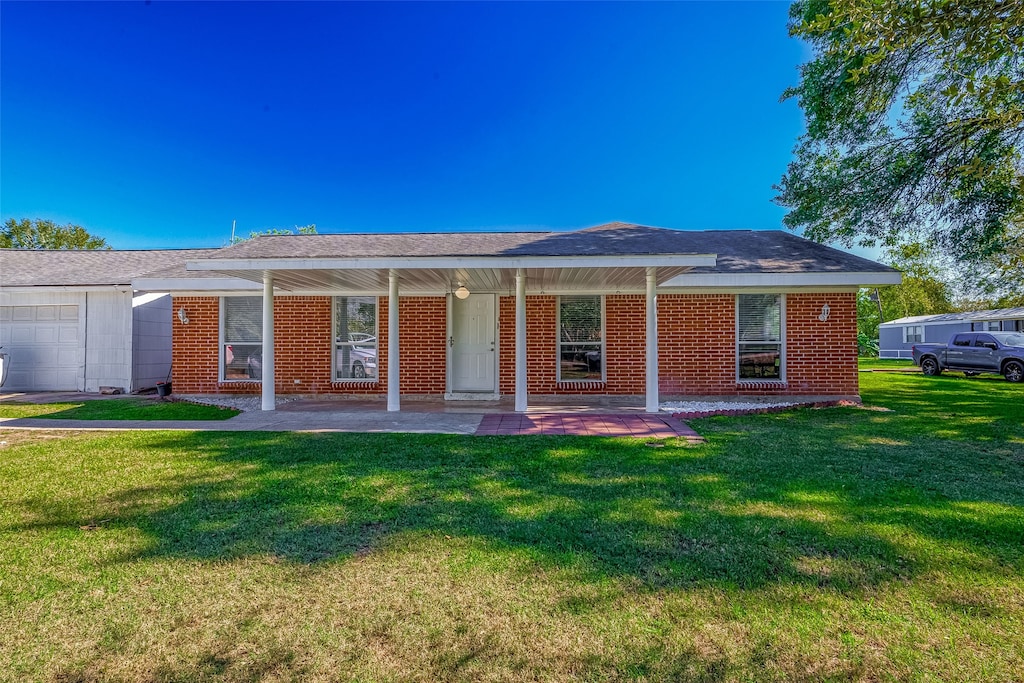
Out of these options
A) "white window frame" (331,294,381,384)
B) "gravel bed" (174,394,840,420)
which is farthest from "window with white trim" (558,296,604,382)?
"white window frame" (331,294,381,384)

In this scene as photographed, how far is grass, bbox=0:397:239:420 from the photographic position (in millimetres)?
8023

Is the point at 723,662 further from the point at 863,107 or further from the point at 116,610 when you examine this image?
the point at 863,107

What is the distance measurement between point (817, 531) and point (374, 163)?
82.2 feet

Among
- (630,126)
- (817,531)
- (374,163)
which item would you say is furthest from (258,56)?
(817,531)

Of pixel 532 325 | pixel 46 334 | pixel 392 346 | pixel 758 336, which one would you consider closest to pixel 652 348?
pixel 532 325

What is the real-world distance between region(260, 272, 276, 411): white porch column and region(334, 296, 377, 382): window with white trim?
189cm

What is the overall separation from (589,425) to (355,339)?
607 cm

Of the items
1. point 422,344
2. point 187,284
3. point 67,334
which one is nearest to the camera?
point 187,284

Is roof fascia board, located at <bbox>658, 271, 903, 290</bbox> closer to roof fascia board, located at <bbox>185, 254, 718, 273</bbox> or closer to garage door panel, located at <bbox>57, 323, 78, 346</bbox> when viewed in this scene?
roof fascia board, located at <bbox>185, 254, 718, 273</bbox>

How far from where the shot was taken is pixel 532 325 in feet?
34.2

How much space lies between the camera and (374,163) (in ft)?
79.2

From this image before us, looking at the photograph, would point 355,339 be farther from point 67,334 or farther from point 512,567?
point 512,567

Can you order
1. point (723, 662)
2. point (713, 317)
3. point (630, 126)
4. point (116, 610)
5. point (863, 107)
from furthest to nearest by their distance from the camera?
1. point (630, 126)
2. point (863, 107)
3. point (713, 317)
4. point (116, 610)
5. point (723, 662)

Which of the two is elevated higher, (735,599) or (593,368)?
(593,368)
